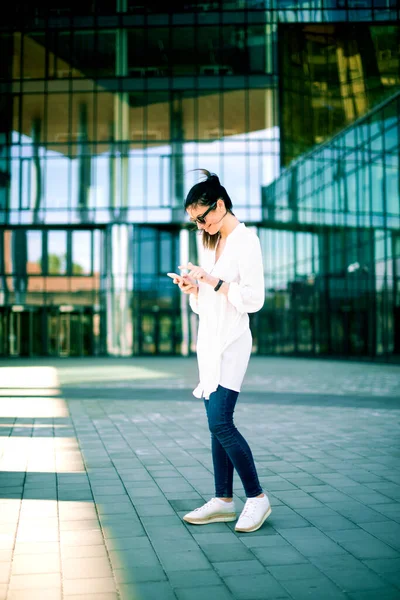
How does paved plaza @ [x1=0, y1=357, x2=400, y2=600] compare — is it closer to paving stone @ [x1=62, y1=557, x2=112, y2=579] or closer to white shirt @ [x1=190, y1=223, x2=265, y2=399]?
paving stone @ [x1=62, y1=557, x2=112, y2=579]

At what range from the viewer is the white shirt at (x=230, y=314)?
3828mm

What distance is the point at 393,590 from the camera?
2992mm

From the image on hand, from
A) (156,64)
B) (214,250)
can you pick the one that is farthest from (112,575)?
(156,64)

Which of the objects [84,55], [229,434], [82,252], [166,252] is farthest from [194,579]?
[84,55]

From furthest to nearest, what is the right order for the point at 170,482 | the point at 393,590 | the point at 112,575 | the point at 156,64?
1. the point at 156,64
2. the point at 170,482
3. the point at 112,575
4. the point at 393,590

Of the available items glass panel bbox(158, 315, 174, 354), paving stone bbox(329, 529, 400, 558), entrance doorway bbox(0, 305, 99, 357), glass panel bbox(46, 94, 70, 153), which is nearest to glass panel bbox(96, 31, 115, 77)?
glass panel bbox(46, 94, 70, 153)

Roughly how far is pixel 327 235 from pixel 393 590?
2520 cm

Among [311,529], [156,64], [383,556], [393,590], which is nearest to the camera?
[393,590]

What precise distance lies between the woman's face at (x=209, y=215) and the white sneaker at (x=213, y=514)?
1.63 m

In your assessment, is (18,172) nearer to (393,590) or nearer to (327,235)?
(327,235)

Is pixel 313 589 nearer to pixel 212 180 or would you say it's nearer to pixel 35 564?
pixel 35 564

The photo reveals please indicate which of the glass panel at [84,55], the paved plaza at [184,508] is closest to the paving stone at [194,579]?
the paved plaza at [184,508]

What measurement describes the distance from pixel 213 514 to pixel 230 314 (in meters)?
1.22

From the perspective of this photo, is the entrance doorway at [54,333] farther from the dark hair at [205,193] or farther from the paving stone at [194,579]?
the paving stone at [194,579]
